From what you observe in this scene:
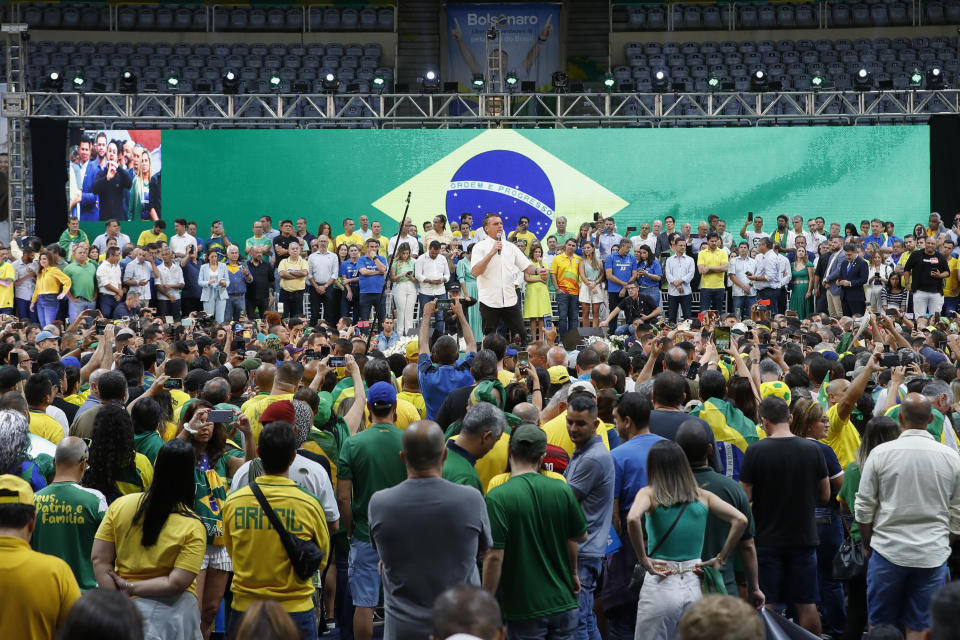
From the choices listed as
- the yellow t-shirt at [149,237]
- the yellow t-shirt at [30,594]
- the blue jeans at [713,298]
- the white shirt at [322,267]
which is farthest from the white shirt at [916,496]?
the yellow t-shirt at [149,237]

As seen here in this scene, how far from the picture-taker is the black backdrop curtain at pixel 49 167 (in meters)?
20.3

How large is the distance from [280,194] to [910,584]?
16.8 metres

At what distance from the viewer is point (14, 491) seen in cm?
423

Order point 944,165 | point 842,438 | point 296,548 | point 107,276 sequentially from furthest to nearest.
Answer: point 944,165 → point 107,276 → point 842,438 → point 296,548

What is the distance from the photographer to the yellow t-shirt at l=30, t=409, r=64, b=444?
5945 mm

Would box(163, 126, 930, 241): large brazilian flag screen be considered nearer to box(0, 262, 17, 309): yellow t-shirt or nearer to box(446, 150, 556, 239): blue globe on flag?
box(446, 150, 556, 239): blue globe on flag

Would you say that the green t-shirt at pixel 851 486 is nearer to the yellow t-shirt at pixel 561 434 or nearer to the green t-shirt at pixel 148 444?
the yellow t-shirt at pixel 561 434

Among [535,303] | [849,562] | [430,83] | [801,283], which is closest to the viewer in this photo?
[849,562]

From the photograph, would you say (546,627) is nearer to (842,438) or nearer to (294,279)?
(842,438)

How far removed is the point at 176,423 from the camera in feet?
19.8

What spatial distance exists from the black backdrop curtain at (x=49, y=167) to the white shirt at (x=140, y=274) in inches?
188

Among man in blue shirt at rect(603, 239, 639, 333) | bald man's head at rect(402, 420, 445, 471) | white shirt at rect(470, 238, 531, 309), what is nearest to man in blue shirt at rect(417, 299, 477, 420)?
bald man's head at rect(402, 420, 445, 471)

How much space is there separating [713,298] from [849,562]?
465 inches

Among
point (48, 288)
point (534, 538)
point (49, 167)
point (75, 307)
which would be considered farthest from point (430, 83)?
point (534, 538)
